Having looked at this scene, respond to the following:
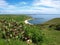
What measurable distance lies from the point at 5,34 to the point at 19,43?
2.55m

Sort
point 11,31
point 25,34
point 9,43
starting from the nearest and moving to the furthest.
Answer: point 9,43 → point 11,31 → point 25,34

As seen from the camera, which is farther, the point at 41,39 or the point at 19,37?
the point at 41,39

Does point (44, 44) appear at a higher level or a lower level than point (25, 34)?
lower

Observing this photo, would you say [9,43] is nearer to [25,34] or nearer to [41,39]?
[25,34]

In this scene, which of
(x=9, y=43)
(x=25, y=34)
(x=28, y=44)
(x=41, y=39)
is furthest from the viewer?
(x=41, y=39)

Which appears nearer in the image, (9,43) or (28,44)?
(9,43)

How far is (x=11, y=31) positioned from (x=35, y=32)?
3714mm

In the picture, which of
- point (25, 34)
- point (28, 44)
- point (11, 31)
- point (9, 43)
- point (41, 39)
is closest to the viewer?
point (9, 43)

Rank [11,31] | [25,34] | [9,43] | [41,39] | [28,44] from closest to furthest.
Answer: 1. [9,43]
2. [28,44]
3. [11,31]
4. [25,34]
5. [41,39]

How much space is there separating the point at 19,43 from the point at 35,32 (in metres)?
6.04

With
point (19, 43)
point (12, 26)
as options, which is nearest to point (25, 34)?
point (12, 26)

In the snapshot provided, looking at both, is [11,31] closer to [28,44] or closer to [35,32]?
[28,44]

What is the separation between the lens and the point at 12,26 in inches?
730

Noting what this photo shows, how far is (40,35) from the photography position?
777 inches
